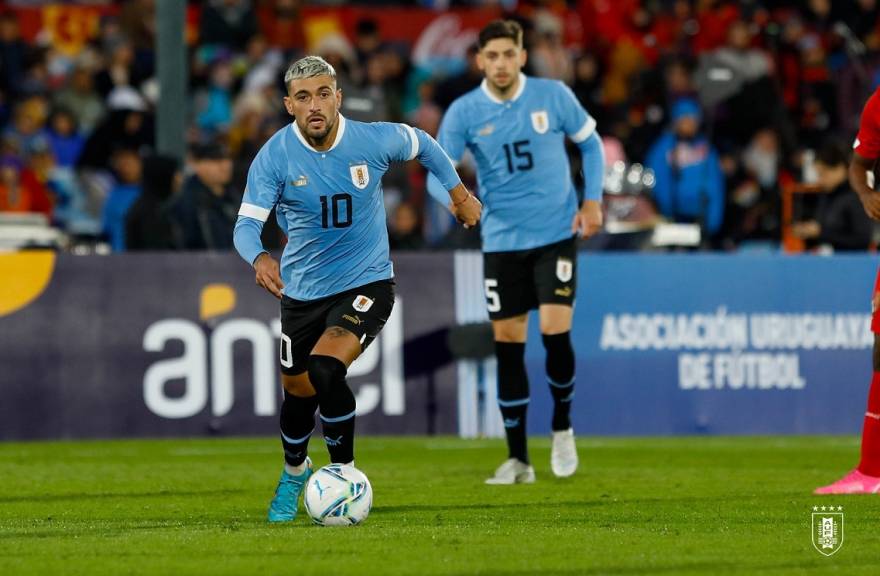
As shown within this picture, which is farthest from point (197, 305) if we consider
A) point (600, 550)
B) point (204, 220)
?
point (600, 550)

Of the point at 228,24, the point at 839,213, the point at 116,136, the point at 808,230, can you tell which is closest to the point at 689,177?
the point at 808,230

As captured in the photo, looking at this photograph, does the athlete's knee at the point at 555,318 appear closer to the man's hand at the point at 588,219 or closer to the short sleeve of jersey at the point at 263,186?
the man's hand at the point at 588,219

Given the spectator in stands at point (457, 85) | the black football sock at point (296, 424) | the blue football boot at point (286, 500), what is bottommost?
the blue football boot at point (286, 500)

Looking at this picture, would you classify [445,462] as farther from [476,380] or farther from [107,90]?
[107,90]

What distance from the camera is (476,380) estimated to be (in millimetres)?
14586

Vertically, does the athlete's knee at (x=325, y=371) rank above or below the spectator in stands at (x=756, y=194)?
below

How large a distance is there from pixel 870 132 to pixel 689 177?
871 centimetres

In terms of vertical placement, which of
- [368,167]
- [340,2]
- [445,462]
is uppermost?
[340,2]

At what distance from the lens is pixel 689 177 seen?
18.1 metres

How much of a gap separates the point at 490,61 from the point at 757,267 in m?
4.89

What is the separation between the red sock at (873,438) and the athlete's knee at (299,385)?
3106 mm

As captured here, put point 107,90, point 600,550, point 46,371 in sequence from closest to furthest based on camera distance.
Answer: point 600,550 → point 46,371 → point 107,90

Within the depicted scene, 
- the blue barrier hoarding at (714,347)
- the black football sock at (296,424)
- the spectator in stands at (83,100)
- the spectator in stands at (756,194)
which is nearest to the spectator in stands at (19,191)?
the spectator in stands at (83,100)

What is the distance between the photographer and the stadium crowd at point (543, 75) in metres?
17.9
